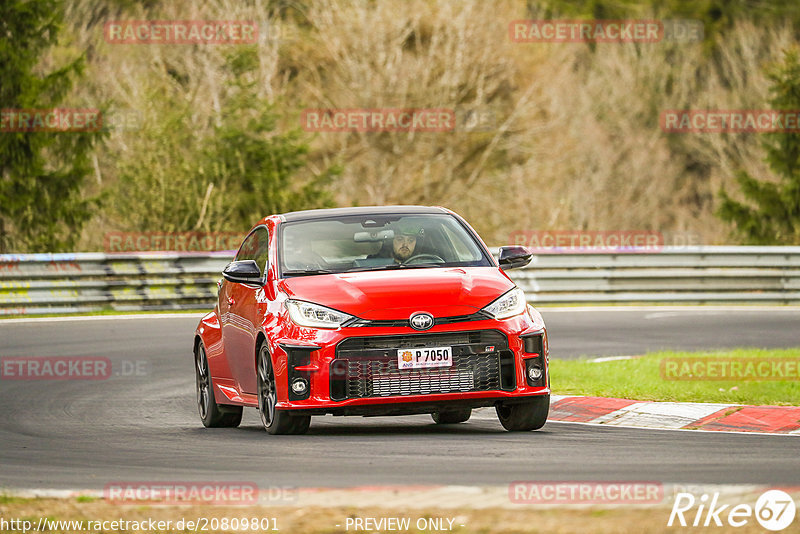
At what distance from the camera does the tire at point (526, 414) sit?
1013 cm

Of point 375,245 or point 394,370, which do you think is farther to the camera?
point 375,245

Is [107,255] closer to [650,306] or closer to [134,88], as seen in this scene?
[650,306]

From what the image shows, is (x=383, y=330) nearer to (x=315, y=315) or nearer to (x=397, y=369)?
(x=397, y=369)

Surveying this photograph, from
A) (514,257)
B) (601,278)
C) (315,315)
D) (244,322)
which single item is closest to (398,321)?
(315,315)

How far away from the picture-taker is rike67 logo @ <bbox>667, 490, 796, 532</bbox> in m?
6.24

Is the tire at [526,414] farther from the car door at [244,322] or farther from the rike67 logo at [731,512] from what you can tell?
the rike67 logo at [731,512]

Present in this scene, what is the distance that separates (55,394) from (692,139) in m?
50.0

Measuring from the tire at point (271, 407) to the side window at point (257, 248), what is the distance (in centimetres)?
91

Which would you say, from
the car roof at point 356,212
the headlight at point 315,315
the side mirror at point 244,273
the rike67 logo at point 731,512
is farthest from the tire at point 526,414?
the rike67 logo at point 731,512

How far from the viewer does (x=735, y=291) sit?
80.9 ft

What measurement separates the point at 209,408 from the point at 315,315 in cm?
217

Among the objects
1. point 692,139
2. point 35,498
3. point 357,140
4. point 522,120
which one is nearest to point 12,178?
point 357,140

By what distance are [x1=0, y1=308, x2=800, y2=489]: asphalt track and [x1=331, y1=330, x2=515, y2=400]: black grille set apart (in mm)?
350

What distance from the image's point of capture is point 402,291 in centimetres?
980
